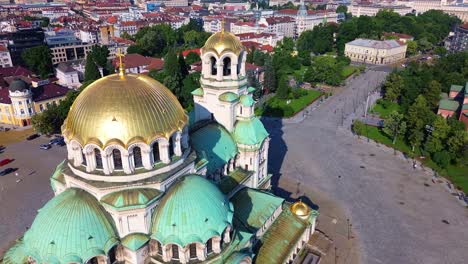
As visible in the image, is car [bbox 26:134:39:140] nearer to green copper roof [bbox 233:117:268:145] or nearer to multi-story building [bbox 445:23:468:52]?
green copper roof [bbox 233:117:268:145]

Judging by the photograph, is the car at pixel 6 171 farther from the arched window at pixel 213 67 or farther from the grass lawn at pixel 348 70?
the grass lawn at pixel 348 70

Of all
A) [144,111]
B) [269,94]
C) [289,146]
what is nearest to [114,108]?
[144,111]

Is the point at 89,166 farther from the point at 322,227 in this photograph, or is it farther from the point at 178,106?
the point at 322,227

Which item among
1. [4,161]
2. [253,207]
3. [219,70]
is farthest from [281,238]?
[4,161]

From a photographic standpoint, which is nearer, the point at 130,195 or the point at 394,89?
the point at 130,195

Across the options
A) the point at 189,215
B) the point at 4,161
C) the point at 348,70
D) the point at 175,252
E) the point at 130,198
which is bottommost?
the point at 4,161

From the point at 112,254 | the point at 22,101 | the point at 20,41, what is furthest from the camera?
the point at 20,41

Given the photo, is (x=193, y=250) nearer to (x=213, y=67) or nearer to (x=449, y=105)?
(x=213, y=67)
